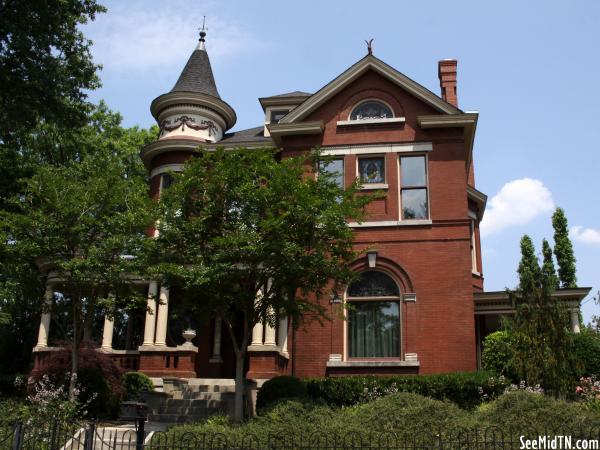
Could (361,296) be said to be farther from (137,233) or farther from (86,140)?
(86,140)

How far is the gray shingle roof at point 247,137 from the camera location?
22062 mm

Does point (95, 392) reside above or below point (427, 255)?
below

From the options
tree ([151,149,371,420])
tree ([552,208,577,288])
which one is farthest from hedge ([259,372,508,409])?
tree ([552,208,577,288])

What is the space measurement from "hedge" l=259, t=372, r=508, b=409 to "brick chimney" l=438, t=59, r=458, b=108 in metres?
14.1

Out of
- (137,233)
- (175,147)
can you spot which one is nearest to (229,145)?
(175,147)

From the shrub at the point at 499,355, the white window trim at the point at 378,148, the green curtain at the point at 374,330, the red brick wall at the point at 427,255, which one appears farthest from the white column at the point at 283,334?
the shrub at the point at 499,355

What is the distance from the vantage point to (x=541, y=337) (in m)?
14.4

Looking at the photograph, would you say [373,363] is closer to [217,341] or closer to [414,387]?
[414,387]

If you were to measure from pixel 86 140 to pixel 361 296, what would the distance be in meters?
15.7

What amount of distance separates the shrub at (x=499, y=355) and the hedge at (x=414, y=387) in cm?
→ 46

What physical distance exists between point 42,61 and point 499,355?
1518 cm

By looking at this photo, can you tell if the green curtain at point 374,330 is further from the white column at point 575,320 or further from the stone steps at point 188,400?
the white column at point 575,320

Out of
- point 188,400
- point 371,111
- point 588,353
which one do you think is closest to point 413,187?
point 371,111

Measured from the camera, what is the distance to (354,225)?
18.7m
